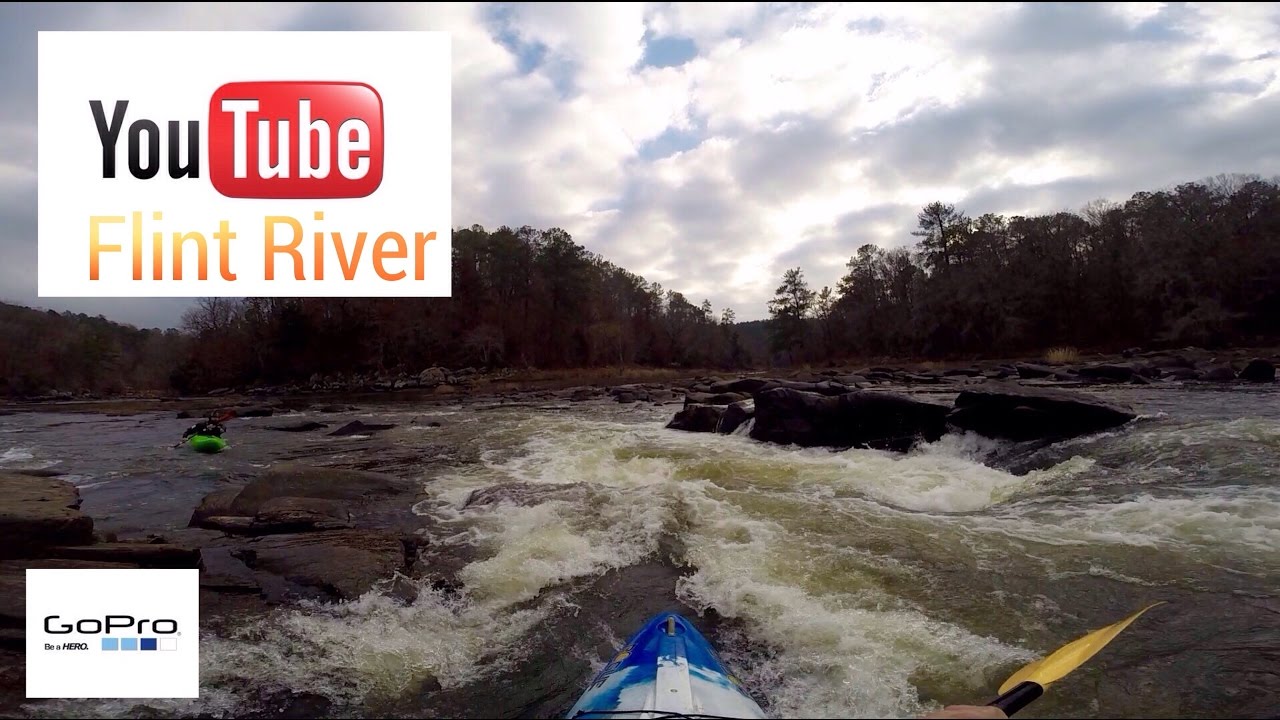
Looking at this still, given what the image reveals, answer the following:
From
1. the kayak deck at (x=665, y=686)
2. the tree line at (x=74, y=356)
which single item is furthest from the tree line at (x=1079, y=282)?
the tree line at (x=74, y=356)

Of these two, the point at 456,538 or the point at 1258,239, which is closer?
the point at 456,538

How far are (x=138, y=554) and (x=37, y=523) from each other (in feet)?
2.91

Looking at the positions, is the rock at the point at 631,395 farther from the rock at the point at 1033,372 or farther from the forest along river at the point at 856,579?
the rock at the point at 1033,372

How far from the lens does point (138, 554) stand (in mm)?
4184

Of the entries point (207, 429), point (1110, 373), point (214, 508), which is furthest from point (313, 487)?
point (1110, 373)

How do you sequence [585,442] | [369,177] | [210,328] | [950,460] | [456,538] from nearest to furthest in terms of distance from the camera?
1. [369,177]
2. [456,538]
3. [950,460]
4. [585,442]
5. [210,328]

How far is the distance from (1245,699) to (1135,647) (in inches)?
17.8

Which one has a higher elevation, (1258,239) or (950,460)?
(1258,239)

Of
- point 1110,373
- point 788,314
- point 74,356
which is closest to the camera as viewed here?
point 1110,373

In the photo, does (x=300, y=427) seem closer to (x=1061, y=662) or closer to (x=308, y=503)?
(x=308, y=503)

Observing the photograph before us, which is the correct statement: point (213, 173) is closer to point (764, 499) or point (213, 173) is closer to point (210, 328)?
point (764, 499)

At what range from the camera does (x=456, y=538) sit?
539cm

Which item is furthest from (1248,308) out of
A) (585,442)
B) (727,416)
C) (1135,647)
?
(1135,647)

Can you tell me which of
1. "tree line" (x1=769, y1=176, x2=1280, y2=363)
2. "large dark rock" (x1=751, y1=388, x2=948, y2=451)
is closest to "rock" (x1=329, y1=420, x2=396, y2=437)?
"large dark rock" (x1=751, y1=388, x2=948, y2=451)
